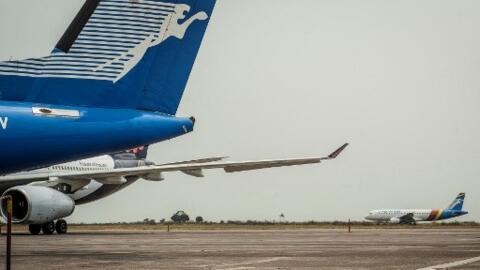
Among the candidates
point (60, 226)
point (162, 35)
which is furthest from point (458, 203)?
point (162, 35)

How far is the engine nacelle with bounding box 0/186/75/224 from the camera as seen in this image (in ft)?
90.8

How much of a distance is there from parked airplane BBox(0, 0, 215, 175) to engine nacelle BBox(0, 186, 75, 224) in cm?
1454

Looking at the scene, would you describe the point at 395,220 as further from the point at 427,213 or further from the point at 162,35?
the point at 162,35

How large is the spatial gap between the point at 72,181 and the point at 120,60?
20468 millimetres

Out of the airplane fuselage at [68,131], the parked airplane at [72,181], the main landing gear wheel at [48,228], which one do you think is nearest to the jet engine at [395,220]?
the parked airplane at [72,181]

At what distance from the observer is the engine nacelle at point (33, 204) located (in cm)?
2769

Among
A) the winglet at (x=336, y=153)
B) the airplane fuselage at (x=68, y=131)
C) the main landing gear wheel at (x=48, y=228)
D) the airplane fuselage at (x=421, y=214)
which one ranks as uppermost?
the airplane fuselage at (x=421, y=214)

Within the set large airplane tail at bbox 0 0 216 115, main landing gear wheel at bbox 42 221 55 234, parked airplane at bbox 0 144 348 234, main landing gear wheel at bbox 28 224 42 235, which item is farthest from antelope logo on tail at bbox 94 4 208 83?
main landing gear wheel at bbox 42 221 55 234

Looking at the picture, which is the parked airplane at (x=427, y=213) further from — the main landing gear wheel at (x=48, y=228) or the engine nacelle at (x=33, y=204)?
the engine nacelle at (x=33, y=204)

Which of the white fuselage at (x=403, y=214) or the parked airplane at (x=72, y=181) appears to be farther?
the white fuselage at (x=403, y=214)

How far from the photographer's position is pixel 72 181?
33594mm

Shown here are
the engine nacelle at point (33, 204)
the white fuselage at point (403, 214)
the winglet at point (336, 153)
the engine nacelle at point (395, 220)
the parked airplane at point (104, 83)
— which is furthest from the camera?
the white fuselage at point (403, 214)

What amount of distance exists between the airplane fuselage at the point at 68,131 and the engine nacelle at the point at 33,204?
14.5 metres

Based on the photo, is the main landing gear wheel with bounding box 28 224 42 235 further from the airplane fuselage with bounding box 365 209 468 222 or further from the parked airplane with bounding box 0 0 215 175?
the airplane fuselage with bounding box 365 209 468 222
